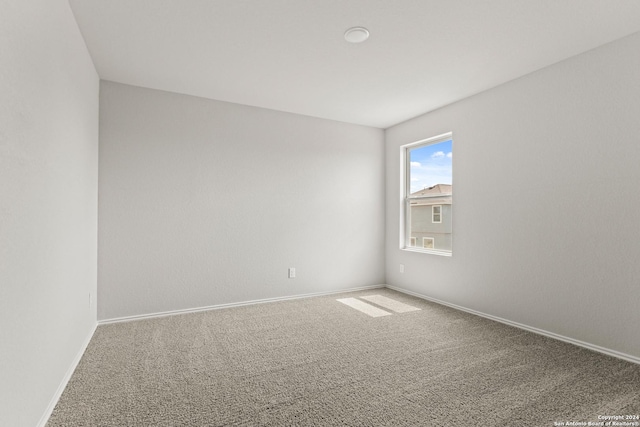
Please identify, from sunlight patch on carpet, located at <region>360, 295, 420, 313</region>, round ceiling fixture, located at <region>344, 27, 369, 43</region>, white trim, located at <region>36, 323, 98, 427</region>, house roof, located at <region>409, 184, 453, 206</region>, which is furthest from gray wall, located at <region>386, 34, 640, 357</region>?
white trim, located at <region>36, 323, 98, 427</region>

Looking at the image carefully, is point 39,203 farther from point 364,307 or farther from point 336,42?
point 364,307

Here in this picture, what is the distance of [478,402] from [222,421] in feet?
4.76

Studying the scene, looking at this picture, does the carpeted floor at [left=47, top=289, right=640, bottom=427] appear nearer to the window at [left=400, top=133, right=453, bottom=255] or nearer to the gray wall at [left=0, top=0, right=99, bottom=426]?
the gray wall at [left=0, top=0, right=99, bottom=426]

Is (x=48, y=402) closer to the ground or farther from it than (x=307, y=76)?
closer to the ground

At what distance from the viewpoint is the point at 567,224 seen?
277 cm

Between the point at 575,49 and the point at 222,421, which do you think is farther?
the point at 575,49

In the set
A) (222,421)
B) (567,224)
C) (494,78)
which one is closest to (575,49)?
(494,78)

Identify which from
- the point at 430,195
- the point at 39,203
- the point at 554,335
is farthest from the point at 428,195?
the point at 39,203

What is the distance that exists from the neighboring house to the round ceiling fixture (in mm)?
2218

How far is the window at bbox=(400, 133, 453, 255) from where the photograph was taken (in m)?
4.04

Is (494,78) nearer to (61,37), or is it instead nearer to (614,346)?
(614,346)

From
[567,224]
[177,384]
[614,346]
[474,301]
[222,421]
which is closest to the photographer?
[222,421]

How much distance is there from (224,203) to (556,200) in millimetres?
3402

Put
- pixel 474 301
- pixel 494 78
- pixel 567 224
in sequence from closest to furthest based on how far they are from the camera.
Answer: pixel 567 224, pixel 494 78, pixel 474 301
